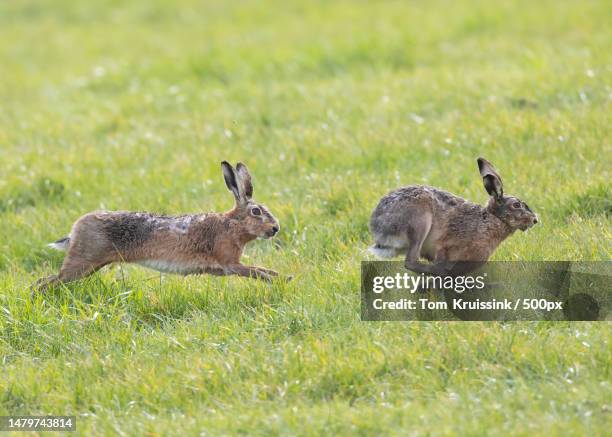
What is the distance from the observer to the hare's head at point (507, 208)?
7719 millimetres

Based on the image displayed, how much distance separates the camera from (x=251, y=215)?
8.23 m

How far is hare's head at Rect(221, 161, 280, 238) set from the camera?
8.20 meters

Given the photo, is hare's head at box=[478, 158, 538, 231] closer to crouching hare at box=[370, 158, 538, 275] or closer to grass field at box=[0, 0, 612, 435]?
crouching hare at box=[370, 158, 538, 275]

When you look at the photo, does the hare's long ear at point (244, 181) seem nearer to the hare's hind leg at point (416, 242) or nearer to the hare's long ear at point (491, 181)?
the hare's hind leg at point (416, 242)

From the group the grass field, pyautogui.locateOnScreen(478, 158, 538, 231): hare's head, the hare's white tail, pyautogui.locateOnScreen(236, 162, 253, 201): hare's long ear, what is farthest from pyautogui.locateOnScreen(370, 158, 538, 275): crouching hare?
the hare's white tail

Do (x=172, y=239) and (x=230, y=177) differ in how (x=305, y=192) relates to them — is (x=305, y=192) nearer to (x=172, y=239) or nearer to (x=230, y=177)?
(x=230, y=177)

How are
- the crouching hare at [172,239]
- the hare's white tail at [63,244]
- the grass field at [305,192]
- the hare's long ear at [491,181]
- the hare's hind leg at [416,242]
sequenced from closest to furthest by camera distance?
the grass field at [305,192], the hare's hind leg at [416,242], the hare's long ear at [491,181], the crouching hare at [172,239], the hare's white tail at [63,244]

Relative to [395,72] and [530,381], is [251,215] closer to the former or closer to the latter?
[530,381]

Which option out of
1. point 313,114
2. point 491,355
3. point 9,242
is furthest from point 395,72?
point 491,355

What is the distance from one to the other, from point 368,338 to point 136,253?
231 centimetres

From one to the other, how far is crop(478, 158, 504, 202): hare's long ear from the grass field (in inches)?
19.9

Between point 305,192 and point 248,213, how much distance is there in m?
1.80

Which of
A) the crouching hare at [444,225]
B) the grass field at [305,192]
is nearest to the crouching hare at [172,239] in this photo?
the grass field at [305,192]

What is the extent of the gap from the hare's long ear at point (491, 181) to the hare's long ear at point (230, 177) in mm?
1983
